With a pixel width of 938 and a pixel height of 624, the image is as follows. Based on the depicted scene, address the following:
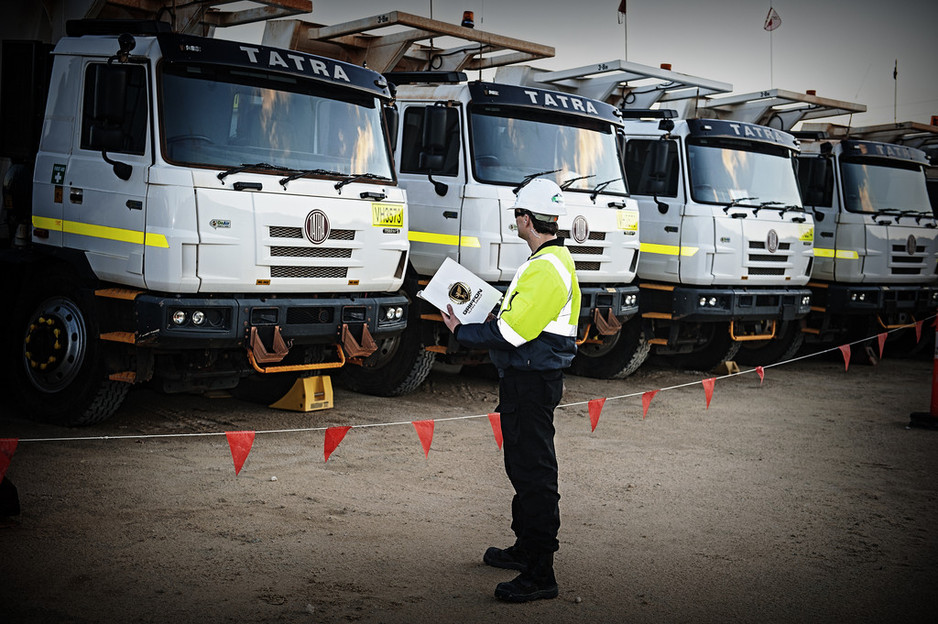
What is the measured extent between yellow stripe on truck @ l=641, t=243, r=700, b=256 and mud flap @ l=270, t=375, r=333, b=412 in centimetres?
454

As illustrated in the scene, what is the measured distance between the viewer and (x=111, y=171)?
7.15 meters

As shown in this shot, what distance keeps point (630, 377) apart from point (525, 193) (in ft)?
24.6

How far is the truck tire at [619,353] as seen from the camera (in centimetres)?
1151

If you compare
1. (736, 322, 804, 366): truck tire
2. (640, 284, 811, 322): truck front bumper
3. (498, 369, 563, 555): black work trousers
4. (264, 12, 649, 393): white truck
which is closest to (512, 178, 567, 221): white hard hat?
(498, 369, 563, 555): black work trousers

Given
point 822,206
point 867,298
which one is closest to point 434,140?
point 822,206

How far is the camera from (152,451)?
7129 millimetres

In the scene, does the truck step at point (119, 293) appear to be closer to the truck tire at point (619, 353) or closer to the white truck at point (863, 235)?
the truck tire at point (619, 353)

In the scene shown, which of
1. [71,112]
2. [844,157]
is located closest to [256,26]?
[71,112]

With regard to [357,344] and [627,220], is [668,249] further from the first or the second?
[357,344]

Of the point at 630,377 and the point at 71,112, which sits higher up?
the point at 71,112

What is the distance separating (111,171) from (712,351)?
8083 millimetres

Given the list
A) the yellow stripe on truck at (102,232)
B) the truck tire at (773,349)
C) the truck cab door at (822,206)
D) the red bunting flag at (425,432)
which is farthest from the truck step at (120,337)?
the truck cab door at (822,206)

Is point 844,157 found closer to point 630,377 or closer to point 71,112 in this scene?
point 630,377

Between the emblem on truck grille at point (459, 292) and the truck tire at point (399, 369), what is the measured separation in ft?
13.3
